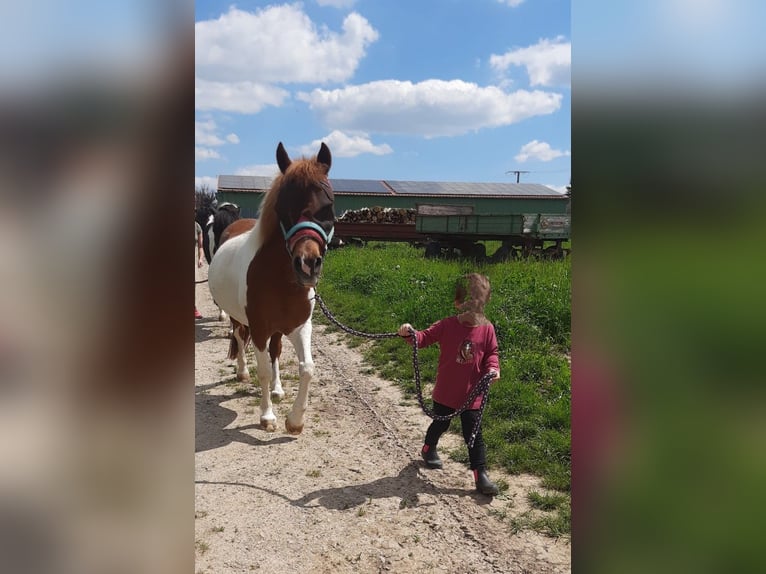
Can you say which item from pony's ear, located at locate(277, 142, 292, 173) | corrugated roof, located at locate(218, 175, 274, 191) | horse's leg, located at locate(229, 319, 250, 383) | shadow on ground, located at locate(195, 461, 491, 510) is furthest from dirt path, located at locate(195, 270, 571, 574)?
corrugated roof, located at locate(218, 175, 274, 191)

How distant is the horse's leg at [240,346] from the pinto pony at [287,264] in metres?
0.80

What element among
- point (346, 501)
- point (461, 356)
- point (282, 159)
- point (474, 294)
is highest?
point (282, 159)

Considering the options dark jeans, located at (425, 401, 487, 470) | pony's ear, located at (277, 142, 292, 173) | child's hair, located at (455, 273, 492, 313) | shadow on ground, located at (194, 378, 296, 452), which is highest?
pony's ear, located at (277, 142, 292, 173)

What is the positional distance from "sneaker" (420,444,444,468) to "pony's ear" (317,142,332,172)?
2.12 m

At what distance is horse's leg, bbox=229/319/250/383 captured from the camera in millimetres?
5695

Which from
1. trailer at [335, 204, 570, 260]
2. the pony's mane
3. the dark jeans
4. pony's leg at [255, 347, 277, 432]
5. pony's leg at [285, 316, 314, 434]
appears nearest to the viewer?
the dark jeans

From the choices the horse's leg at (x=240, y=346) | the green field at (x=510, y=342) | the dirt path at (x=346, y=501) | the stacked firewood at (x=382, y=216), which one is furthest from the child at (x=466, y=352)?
the stacked firewood at (x=382, y=216)

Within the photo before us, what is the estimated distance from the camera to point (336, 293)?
36.1 feet

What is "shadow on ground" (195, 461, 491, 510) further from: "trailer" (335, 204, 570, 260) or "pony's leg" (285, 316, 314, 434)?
"trailer" (335, 204, 570, 260)

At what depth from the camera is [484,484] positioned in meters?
3.31

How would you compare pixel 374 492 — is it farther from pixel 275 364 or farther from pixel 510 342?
pixel 510 342

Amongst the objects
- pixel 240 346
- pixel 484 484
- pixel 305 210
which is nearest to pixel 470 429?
pixel 484 484

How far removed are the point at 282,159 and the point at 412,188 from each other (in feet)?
97.8
